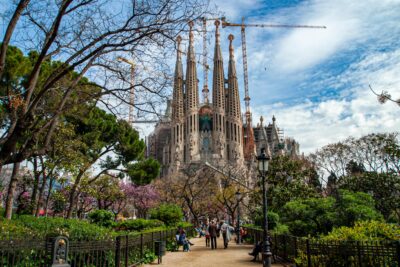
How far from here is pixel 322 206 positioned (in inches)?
511

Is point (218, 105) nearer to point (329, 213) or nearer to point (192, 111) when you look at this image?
point (192, 111)

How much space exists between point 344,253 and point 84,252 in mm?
5933

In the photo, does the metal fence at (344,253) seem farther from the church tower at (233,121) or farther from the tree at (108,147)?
the church tower at (233,121)

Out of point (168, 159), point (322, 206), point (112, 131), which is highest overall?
Result: point (168, 159)

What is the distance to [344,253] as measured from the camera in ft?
24.7

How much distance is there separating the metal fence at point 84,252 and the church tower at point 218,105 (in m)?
70.7

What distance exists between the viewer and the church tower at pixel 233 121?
3337 inches

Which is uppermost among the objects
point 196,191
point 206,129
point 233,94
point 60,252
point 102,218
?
point 233,94

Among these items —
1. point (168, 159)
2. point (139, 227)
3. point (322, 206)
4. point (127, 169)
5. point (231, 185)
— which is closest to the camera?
point (322, 206)

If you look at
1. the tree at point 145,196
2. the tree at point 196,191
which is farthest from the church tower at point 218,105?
the tree at point 196,191

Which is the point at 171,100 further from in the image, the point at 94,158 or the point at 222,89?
the point at 222,89

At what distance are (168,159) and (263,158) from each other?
3000 inches

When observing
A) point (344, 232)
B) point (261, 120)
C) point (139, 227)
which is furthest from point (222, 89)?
point (344, 232)

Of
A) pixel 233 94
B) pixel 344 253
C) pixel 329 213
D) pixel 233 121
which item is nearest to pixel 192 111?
pixel 233 121
